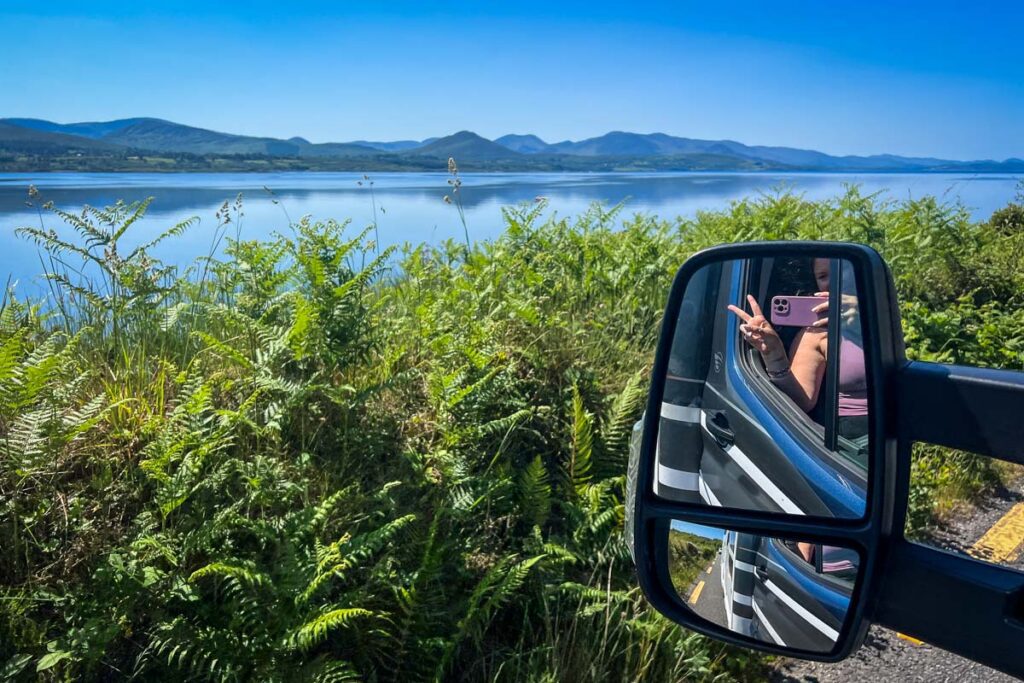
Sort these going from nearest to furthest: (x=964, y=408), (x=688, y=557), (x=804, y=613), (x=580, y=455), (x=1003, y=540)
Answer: (x=964, y=408)
(x=804, y=613)
(x=688, y=557)
(x=580, y=455)
(x=1003, y=540)

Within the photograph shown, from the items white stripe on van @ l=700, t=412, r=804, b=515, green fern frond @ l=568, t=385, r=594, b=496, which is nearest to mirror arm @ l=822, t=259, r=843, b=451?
white stripe on van @ l=700, t=412, r=804, b=515

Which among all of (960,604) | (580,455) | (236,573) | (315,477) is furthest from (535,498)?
(960,604)

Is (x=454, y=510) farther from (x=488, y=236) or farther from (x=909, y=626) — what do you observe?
(x=488, y=236)

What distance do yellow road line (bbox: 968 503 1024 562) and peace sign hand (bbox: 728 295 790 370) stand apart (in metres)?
3.05

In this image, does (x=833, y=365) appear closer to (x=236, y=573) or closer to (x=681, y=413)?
(x=681, y=413)

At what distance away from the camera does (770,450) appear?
1.37 meters

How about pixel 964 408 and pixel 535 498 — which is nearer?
pixel 964 408

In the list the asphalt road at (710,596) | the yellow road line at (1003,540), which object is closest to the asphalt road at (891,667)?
the yellow road line at (1003,540)

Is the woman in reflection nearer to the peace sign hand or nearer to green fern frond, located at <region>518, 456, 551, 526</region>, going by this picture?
the peace sign hand

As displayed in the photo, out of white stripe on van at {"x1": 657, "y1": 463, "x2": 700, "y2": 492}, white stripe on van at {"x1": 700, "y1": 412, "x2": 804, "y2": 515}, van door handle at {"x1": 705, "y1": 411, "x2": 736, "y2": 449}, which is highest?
van door handle at {"x1": 705, "y1": 411, "x2": 736, "y2": 449}

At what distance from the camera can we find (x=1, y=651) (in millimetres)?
2438

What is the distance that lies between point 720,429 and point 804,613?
0.39m

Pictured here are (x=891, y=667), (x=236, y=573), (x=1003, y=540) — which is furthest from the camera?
(x=1003, y=540)

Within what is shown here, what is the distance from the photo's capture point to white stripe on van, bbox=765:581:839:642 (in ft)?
4.08
